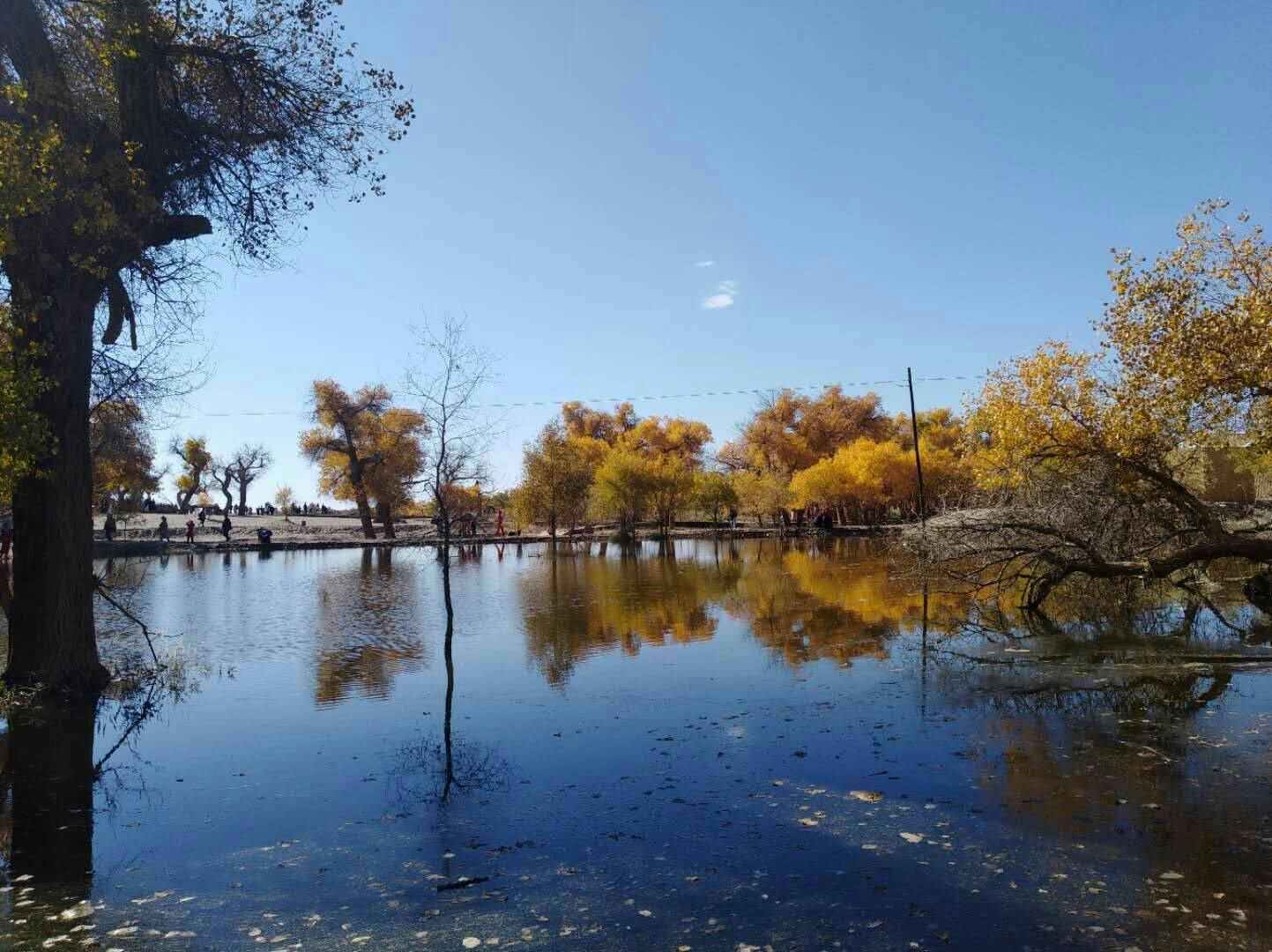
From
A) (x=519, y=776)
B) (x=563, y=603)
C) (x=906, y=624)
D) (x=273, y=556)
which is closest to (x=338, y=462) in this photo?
(x=273, y=556)

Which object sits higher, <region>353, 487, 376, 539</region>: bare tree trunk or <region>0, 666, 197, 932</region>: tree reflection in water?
<region>353, 487, 376, 539</region>: bare tree trunk

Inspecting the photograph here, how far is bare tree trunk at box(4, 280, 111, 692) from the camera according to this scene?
11.5 meters

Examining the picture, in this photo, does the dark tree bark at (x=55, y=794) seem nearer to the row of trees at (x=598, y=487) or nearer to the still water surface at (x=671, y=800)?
the still water surface at (x=671, y=800)

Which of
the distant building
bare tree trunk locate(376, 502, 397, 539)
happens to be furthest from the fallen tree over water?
bare tree trunk locate(376, 502, 397, 539)

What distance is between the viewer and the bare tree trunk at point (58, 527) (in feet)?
37.8

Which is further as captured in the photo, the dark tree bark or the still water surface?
the dark tree bark

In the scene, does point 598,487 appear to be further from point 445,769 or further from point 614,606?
point 445,769

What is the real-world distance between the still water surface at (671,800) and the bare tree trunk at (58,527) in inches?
44.8

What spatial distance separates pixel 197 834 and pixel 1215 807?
840 centimetres

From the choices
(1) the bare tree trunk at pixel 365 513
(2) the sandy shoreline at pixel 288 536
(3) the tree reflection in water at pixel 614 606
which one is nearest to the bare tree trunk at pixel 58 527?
(3) the tree reflection in water at pixel 614 606

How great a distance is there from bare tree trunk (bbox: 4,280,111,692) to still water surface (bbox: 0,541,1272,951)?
3.73 ft

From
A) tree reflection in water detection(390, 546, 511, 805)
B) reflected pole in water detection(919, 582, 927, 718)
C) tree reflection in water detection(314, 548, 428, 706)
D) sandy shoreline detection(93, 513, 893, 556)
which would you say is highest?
sandy shoreline detection(93, 513, 893, 556)

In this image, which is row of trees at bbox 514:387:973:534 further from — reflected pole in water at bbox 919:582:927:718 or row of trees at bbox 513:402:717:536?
reflected pole in water at bbox 919:582:927:718

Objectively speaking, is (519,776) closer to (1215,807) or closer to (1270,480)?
(1215,807)
